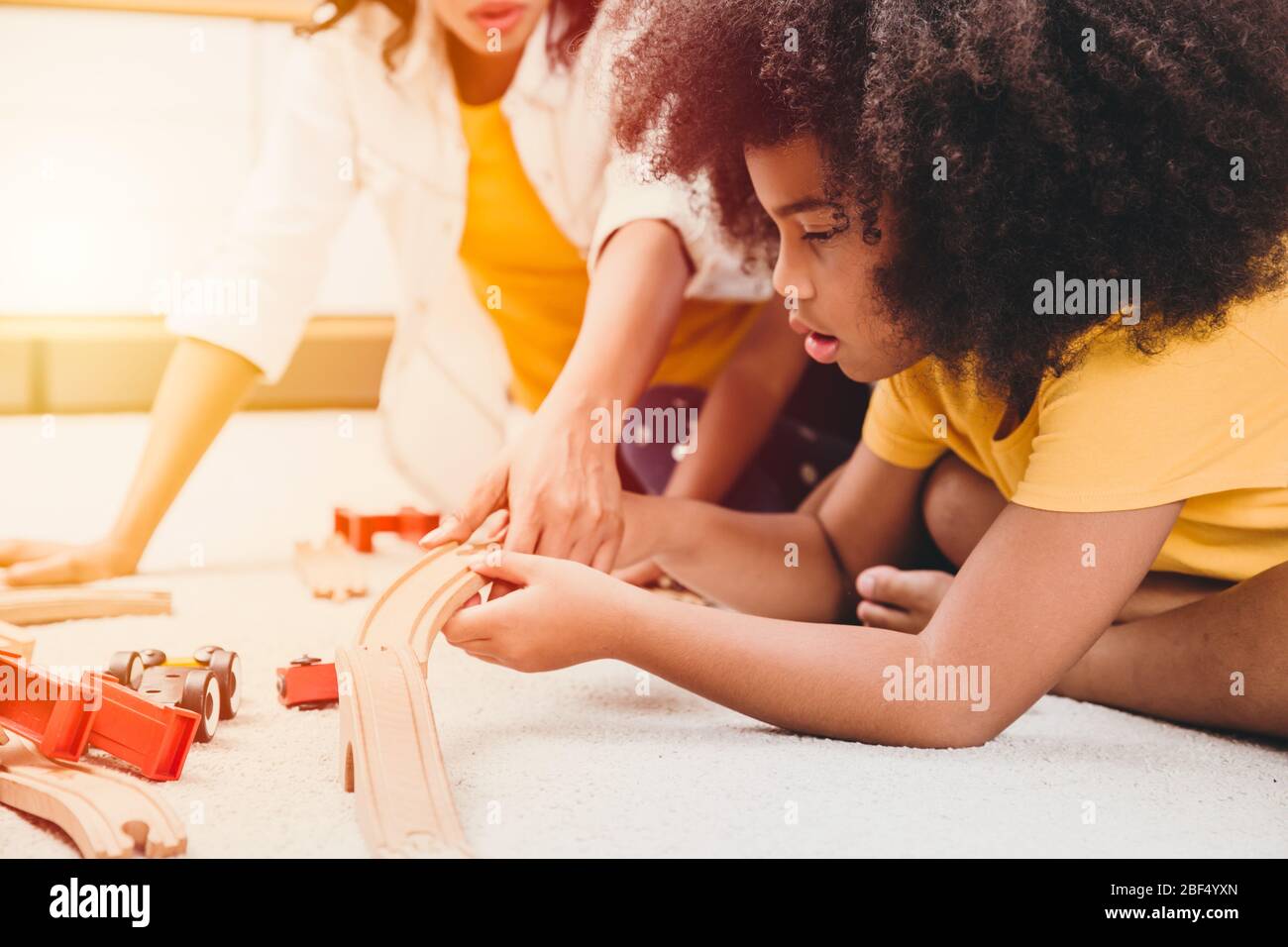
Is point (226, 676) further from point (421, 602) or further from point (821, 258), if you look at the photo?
point (821, 258)

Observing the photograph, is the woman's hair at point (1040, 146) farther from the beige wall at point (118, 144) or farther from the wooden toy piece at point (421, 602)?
the beige wall at point (118, 144)

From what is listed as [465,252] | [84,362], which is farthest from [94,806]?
[84,362]

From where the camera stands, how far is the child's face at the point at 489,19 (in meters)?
1.20

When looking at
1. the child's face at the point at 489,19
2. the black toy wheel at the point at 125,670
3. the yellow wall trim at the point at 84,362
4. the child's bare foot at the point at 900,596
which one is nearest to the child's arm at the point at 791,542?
the child's bare foot at the point at 900,596

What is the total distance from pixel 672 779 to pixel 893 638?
16 centimetres

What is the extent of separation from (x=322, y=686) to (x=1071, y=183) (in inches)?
23.5

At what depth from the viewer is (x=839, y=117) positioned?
0.78 meters

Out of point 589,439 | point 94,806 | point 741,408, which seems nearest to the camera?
point 94,806

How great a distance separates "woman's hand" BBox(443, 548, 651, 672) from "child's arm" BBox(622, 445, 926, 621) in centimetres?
25

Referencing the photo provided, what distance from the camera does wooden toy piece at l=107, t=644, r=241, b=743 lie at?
787 mm

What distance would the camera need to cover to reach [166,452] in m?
1.21

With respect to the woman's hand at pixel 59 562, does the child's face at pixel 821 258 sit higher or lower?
higher

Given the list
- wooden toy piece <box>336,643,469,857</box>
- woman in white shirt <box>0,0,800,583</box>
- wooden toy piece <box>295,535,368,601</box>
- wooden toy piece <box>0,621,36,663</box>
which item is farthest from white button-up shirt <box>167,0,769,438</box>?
wooden toy piece <box>336,643,469,857</box>

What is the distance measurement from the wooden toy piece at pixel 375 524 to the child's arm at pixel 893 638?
2.37ft
